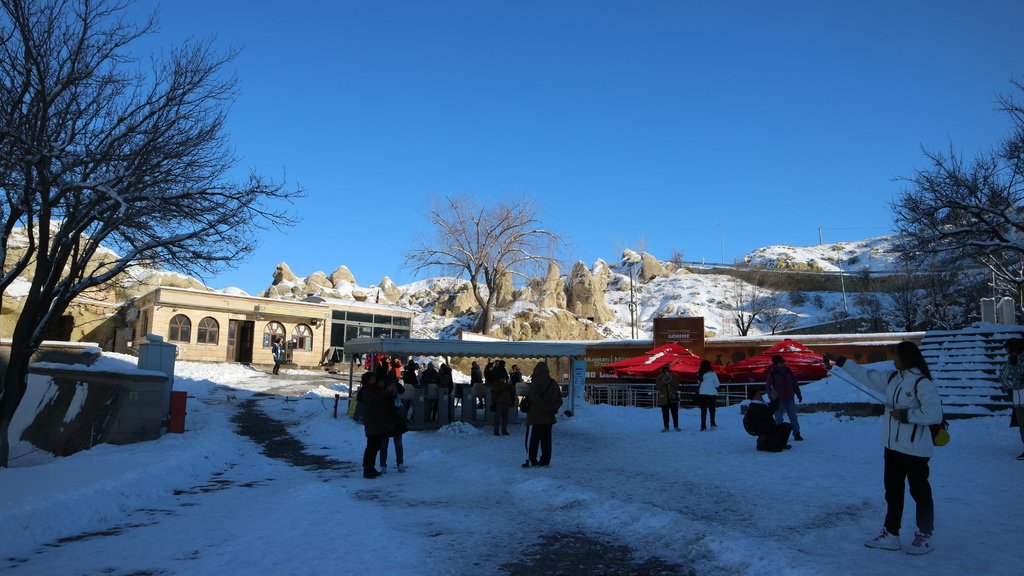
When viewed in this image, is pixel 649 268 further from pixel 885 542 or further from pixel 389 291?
pixel 885 542

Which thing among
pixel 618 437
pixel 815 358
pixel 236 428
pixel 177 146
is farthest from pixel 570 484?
pixel 815 358

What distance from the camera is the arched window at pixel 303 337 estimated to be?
128 ft

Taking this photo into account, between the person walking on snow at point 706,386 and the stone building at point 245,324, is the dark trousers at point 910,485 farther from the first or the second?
the stone building at point 245,324

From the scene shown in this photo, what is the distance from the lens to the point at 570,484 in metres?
8.67

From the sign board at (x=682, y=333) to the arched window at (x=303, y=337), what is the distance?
2038 centimetres

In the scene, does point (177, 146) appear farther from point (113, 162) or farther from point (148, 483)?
point (148, 483)

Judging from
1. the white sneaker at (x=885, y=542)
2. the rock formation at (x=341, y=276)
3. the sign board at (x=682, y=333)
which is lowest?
the white sneaker at (x=885, y=542)

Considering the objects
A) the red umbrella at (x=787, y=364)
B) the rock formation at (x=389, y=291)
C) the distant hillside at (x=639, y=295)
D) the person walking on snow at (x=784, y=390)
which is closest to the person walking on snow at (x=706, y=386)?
the person walking on snow at (x=784, y=390)

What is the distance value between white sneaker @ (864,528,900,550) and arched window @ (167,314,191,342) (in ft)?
115

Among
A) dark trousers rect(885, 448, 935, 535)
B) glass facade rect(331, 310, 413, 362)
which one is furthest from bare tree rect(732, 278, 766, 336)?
dark trousers rect(885, 448, 935, 535)

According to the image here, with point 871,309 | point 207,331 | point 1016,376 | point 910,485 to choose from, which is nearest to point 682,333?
point 1016,376

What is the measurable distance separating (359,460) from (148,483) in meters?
3.88

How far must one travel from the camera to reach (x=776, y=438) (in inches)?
449

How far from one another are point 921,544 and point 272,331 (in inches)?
1450
